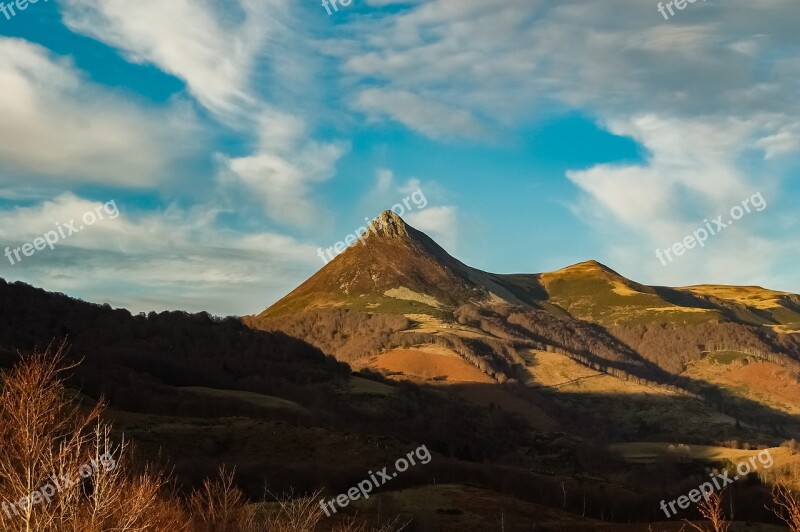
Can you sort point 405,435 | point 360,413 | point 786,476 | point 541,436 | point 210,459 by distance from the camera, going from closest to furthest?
point 210,459
point 786,476
point 405,435
point 360,413
point 541,436

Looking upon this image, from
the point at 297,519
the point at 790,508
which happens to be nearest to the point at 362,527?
the point at 297,519

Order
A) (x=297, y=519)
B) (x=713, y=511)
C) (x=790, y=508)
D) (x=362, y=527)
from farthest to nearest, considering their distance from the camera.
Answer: (x=362, y=527)
(x=297, y=519)
(x=713, y=511)
(x=790, y=508)

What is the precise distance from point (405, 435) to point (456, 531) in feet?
314

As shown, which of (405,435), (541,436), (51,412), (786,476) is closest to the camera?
(51,412)

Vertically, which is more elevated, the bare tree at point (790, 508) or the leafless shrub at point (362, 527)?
the bare tree at point (790, 508)

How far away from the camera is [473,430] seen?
19275 centimetres

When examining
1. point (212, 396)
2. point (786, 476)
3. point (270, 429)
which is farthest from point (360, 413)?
point (786, 476)

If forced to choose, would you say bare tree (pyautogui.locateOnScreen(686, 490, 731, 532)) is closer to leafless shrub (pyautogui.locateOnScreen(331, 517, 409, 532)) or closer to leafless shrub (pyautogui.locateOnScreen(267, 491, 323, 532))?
leafless shrub (pyautogui.locateOnScreen(267, 491, 323, 532))

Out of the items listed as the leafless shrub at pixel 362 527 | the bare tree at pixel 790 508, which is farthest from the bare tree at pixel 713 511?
the leafless shrub at pixel 362 527

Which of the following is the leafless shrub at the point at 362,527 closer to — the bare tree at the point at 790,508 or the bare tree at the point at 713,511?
the bare tree at the point at 713,511

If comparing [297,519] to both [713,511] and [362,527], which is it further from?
[362,527]

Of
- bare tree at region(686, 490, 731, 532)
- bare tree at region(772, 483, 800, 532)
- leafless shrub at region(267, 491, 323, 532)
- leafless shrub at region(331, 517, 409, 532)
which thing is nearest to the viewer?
bare tree at region(772, 483, 800, 532)

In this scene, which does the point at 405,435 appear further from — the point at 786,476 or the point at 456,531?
the point at 456,531

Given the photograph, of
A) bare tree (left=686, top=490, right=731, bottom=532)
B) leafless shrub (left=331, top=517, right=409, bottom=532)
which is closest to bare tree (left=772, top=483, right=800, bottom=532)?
bare tree (left=686, top=490, right=731, bottom=532)
